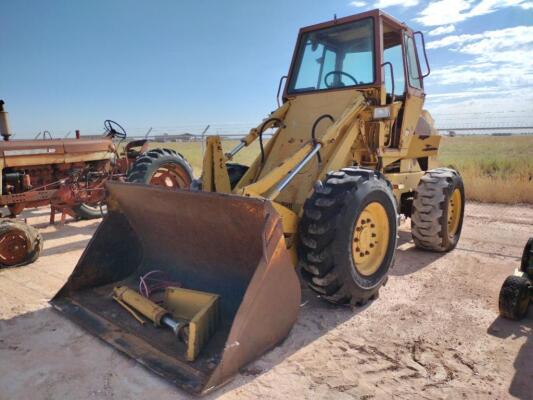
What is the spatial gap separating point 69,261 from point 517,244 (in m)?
6.25

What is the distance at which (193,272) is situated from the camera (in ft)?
12.5

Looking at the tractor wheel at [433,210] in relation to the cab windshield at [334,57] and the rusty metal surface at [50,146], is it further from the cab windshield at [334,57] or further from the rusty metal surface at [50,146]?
the rusty metal surface at [50,146]

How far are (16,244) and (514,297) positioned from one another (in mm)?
5445

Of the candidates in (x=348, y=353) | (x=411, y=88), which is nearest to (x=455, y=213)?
(x=411, y=88)

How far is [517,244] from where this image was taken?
5938 millimetres

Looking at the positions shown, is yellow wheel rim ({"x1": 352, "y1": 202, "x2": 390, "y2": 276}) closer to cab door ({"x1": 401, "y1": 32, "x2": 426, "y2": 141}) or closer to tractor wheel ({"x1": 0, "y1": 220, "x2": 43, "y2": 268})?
cab door ({"x1": 401, "y1": 32, "x2": 426, "y2": 141})

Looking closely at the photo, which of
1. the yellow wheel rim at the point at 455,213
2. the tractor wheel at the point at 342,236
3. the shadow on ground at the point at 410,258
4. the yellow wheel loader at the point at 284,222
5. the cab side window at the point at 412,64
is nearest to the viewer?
the yellow wheel loader at the point at 284,222

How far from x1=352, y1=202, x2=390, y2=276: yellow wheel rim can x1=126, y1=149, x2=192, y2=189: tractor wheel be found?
3288 mm

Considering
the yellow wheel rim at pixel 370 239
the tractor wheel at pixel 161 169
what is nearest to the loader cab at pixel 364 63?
the yellow wheel rim at pixel 370 239

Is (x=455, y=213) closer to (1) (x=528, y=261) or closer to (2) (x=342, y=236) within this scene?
(1) (x=528, y=261)

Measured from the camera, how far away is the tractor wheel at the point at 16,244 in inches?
197

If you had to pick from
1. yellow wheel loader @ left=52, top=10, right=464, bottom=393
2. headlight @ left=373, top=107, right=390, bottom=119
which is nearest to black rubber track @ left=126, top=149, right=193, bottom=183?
yellow wheel loader @ left=52, top=10, right=464, bottom=393

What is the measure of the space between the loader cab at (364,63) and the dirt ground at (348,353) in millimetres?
2137

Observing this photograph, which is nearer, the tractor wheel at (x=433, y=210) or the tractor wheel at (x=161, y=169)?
the tractor wheel at (x=433, y=210)
